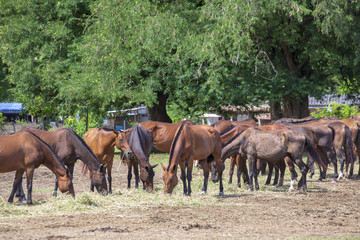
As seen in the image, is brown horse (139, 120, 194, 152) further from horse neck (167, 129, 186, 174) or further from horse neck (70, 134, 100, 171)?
horse neck (70, 134, 100, 171)

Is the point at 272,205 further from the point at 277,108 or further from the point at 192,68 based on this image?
the point at 277,108

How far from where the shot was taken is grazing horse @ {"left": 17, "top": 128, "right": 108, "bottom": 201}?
42.4 feet

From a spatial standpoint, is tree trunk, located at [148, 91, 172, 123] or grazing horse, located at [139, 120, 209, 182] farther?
tree trunk, located at [148, 91, 172, 123]

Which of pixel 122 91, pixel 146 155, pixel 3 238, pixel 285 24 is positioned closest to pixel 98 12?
pixel 122 91

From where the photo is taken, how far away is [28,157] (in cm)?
1185

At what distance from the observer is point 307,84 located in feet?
80.2

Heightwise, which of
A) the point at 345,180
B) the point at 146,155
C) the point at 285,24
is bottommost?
the point at 345,180

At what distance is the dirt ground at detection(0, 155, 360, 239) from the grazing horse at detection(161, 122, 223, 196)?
46 cm

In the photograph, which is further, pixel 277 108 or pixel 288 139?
pixel 277 108

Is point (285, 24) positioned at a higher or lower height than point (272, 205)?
higher

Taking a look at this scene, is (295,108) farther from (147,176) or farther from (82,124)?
(82,124)

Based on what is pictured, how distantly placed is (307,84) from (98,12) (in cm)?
993

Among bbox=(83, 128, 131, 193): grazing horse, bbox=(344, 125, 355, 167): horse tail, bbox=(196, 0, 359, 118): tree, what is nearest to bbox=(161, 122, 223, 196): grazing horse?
bbox=(83, 128, 131, 193): grazing horse

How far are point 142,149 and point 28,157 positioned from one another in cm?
343
